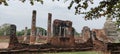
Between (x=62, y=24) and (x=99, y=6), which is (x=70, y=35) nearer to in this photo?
(x=62, y=24)

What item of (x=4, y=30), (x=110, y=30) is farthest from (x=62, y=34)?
(x=4, y=30)

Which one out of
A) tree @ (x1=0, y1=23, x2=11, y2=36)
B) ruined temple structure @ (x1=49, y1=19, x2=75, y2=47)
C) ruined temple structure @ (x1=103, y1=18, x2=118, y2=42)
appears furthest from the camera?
tree @ (x1=0, y1=23, x2=11, y2=36)

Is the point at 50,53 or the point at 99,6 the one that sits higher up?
the point at 99,6

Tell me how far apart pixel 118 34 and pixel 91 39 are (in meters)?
9.95

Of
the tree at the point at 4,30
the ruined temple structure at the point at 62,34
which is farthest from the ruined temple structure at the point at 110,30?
the tree at the point at 4,30

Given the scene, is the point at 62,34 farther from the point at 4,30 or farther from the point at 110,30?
the point at 4,30

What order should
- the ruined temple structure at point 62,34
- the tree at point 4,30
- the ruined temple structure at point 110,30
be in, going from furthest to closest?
the tree at point 4,30, the ruined temple structure at point 110,30, the ruined temple structure at point 62,34

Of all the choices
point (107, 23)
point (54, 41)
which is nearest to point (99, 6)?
point (54, 41)

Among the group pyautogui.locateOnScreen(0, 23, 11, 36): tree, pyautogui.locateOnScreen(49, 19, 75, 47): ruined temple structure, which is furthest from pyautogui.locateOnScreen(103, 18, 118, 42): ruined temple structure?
pyautogui.locateOnScreen(0, 23, 11, 36): tree

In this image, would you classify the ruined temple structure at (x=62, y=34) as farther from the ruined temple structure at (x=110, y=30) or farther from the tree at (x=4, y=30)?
the tree at (x=4, y=30)

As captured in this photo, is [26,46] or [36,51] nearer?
[36,51]

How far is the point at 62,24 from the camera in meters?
27.1

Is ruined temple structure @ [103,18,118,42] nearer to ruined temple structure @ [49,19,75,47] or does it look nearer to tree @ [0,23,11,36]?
ruined temple structure @ [49,19,75,47]

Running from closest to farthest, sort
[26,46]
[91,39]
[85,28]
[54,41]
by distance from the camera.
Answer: [26,46]
[54,41]
[91,39]
[85,28]
